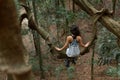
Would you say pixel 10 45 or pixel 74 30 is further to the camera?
pixel 74 30

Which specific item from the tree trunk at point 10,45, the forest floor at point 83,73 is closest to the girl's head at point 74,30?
the forest floor at point 83,73

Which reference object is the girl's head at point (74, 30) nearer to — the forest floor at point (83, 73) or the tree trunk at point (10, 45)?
the forest floor at point (83, 73)

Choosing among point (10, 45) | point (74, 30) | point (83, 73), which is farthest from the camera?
point (83, 73)

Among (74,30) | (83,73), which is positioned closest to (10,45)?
(74,30)

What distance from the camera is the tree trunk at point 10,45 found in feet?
1.48

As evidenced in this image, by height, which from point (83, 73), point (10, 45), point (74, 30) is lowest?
point (83, 73)

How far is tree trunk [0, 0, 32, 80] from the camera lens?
45 centimetres

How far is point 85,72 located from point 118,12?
379cm

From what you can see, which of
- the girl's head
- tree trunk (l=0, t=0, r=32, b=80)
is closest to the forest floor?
the girl's head

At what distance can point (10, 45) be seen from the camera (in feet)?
1.54

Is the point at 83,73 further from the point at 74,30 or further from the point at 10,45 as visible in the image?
the point at 10,45

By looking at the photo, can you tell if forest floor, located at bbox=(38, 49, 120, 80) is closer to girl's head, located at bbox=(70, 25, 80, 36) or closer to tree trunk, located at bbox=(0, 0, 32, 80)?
girl's head, located at bbox=(70, 25, 80, 36)

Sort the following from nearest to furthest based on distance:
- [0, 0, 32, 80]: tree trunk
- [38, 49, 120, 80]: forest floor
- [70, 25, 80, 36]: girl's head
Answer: [0, 0, 32, 80]: tree trunk, [70, 25, 80, 36]: girl's head, [38, 49, 120, 80]: forest floor

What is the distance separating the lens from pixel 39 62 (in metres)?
6.91
